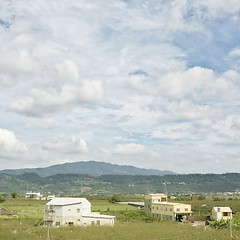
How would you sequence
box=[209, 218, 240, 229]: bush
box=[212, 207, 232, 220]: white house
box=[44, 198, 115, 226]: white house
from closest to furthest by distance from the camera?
box=[209, 218, 240, 229]: bush < box=[44, 198, 115, 226]: white house < box=[212, 207, 232, 220]: white house

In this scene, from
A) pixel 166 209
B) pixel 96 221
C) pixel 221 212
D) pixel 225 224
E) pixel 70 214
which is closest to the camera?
pixel 225 224

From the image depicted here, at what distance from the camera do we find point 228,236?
1660 inches

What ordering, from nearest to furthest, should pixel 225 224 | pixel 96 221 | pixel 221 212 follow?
pixel 225 224 → pixel 96 221 → pixel 221 212

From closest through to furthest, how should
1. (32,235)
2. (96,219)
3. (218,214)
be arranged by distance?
(32,235) → (96,219) → (218,214)

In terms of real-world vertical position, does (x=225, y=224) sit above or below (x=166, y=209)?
below

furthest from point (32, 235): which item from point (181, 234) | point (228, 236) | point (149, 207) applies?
point (149, 207)

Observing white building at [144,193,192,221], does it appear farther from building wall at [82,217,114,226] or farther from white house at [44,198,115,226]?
white house at [44,198,115,226]

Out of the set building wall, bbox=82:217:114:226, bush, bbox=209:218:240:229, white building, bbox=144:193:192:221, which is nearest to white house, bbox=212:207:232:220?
white building, bbox=144:193:192:221

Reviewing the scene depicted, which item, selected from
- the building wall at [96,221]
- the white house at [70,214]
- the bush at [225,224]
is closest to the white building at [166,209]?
the bush at [225,224]

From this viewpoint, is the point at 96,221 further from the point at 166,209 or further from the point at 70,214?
the point at 166,209

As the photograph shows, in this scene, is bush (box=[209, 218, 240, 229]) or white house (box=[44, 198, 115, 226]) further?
white house (box=[44, 198, 115, 226])

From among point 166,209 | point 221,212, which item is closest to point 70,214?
point 166,209

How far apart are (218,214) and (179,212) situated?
8504mm

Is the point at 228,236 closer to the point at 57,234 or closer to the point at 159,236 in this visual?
the point at 159,236
